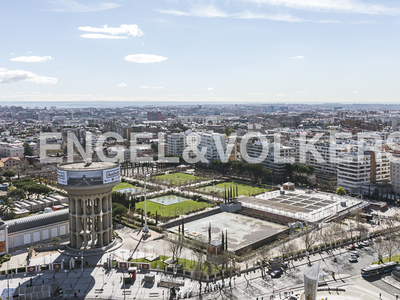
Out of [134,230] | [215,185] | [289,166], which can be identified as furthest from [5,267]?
[289,166]

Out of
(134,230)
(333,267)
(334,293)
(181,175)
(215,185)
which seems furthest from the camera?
(181,175)

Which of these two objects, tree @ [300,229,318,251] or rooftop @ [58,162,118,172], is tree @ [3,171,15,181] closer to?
rooftop @ [58,162,118,172]

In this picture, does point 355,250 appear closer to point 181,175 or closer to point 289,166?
point 289,166

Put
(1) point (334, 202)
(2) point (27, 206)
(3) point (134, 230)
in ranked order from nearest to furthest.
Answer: (3) point (134, 230)
(2) point (27, 206)
(1) point (334, 202)

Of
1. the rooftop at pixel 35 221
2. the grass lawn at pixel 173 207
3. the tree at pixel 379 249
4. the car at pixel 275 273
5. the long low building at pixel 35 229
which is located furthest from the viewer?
the grass lawn at pixel 173 207

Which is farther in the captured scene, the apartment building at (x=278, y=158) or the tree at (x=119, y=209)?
the apartment building at (x=278, y=158)

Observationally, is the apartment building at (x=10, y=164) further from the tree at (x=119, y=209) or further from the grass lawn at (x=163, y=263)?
the grass lawn at (x=163, y=263)

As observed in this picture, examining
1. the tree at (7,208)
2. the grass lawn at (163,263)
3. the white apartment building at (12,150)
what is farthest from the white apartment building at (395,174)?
the white apartment building at (12,150)
